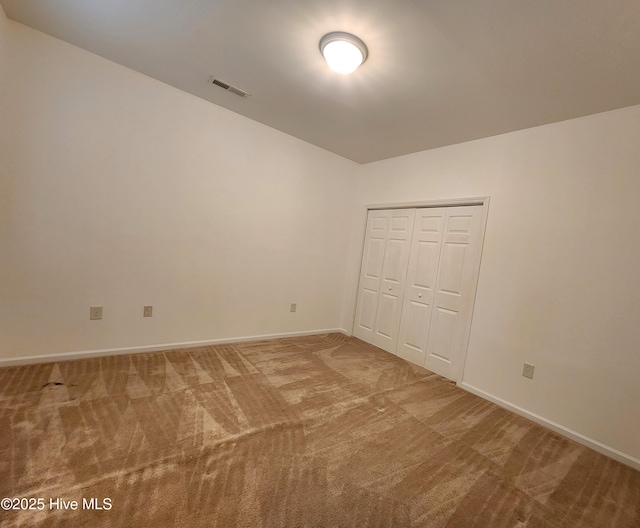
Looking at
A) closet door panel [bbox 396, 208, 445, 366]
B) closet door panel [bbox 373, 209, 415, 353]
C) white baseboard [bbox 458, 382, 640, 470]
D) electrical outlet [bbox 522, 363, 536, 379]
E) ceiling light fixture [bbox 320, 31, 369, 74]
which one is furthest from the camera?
closet door panel [bbox 373, 209, 415, 353]

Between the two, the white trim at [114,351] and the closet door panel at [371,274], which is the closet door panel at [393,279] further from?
the white trim at [114,351]

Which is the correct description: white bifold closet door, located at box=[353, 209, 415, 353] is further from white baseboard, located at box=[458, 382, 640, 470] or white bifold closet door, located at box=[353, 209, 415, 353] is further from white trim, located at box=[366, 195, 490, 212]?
white baseboard, located at box=[458, 382, 640, 470]

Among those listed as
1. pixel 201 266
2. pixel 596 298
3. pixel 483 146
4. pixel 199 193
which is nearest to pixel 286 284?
pixel 201 266

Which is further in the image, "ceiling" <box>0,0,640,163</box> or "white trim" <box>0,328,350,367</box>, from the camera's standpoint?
"white trim" <box>0,328,350,367</box>

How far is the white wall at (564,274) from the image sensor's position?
2104 mm

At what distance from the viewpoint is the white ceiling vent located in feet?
8.32

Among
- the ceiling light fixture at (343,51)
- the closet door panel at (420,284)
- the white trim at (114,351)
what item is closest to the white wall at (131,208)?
the white trim at (114,351)

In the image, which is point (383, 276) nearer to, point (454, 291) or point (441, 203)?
point (454, 291)

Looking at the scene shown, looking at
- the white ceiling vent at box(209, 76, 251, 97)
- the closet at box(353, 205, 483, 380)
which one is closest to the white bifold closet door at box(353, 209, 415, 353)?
the closet at box(353, 205, 483, 380)

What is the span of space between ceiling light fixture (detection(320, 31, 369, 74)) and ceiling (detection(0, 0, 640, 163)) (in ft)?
0.14

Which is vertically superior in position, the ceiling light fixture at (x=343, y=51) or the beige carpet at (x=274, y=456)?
the ceiling light fixture at (x=343, y=51)

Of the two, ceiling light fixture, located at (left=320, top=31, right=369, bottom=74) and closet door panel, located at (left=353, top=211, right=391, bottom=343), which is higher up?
ceiling light fixture, located at (left=320, top=31, right=369, bottom=74)

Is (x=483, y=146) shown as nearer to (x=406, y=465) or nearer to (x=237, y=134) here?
(x=237, y=134)

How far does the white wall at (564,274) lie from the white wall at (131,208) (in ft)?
7.50
